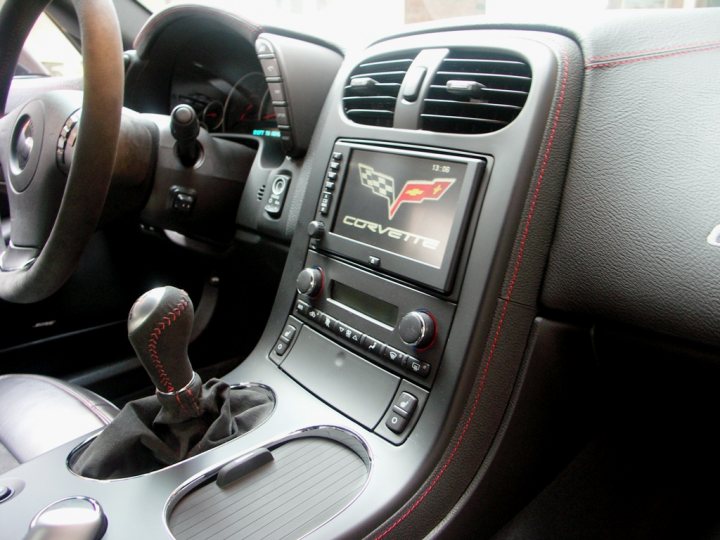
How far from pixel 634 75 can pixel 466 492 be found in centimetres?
70

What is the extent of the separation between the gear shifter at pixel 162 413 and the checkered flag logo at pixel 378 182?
1.30ft

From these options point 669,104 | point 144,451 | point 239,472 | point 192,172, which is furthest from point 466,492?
point 192,172

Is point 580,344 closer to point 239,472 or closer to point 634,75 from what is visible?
point 634,75


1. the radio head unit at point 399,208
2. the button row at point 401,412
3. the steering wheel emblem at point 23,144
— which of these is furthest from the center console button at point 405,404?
the steering wheel emblem at point 23,144

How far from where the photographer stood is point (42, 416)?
1.11 meters

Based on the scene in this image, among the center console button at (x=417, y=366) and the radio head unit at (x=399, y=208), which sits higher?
the radio head unit at (x=399, y=208)

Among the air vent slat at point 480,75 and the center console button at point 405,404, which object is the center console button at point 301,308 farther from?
the air vent slat at point 480,75

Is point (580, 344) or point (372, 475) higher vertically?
point (580, 344)

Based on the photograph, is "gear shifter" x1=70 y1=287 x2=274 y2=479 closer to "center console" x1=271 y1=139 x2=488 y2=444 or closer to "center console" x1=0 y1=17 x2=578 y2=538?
"center console" x1=0 y1=17 x2=578 y2=538

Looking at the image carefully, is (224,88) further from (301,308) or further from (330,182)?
(301,308)

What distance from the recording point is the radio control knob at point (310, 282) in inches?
44.4

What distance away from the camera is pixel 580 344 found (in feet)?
3.14

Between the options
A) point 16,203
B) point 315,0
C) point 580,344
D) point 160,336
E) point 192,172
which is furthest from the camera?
point 315,0

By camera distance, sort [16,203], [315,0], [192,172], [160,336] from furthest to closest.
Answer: [315,0], [192,172], [16,203], [160,336]
